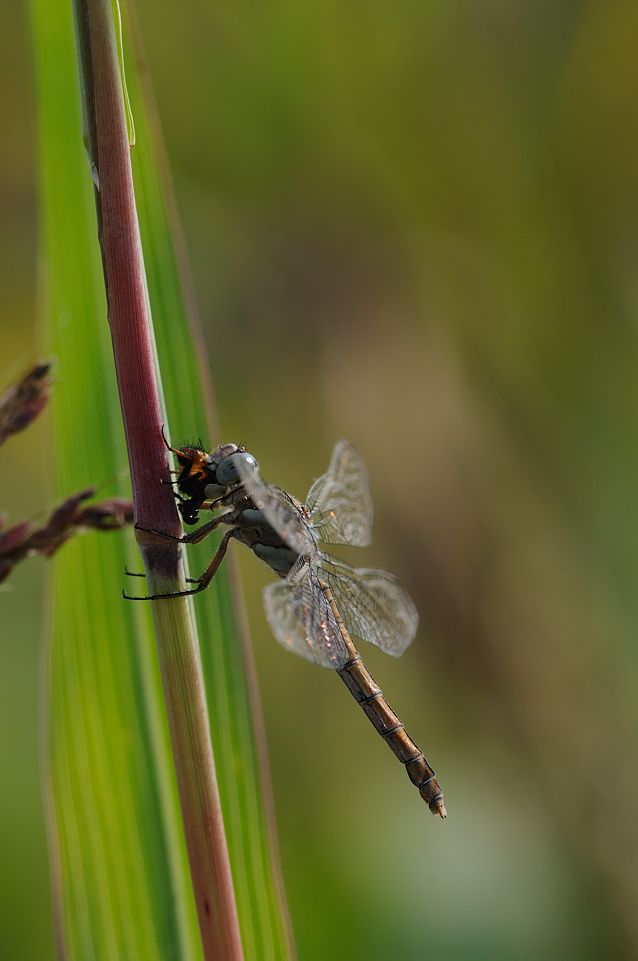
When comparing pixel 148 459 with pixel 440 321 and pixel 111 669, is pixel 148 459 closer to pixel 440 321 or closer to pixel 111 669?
pixel 111 669

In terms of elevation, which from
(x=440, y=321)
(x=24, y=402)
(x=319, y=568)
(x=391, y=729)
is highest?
(x=440, y=321)

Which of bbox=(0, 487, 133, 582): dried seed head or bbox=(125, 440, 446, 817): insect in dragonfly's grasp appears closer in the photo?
bbox=(0, 487, 133, 582): dried seed head

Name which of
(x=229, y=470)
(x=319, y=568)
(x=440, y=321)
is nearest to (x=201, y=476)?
(x=229, y=470)

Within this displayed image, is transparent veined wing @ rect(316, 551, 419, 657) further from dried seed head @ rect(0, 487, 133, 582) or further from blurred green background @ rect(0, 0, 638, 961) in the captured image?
blurred green background @ rect(0, 0, 638, 961)

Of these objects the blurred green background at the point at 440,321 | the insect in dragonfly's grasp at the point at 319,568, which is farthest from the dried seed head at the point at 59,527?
the blurred green background at the point at 440,321

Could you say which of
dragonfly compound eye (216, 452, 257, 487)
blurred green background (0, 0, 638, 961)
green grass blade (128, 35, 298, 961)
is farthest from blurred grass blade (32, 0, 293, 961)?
blurred green background (0, 0, 638, 961)

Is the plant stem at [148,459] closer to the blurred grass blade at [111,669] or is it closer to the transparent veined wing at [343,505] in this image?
the blurred grass blade at [111,669]
